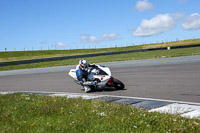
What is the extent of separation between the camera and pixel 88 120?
574cm

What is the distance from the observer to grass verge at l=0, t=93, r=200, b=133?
16.5ft

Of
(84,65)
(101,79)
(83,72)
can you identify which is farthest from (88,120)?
(83,72)

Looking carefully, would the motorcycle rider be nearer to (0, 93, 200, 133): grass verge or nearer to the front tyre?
the front tyre

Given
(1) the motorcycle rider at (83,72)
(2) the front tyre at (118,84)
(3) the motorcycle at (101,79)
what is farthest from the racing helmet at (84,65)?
(2) the front tyre at (118,84)

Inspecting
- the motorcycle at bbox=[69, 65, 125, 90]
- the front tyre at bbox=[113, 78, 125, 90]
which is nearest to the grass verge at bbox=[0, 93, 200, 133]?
the motorcycle at bbox=[69, 65, 125, 90]

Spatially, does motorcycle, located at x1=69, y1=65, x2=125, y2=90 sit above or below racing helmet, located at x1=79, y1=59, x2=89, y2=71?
below

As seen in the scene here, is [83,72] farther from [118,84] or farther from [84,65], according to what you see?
[118,84]

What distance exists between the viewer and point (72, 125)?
17.8 ft

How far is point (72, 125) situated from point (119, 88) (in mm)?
5630

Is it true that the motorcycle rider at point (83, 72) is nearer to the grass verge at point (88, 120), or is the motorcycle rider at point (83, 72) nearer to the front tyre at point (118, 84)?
the front tyre at point (118, 84)

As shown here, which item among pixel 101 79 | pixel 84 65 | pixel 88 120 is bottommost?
pixel 88 120

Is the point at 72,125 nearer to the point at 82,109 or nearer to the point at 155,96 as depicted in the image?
the point at 82,109

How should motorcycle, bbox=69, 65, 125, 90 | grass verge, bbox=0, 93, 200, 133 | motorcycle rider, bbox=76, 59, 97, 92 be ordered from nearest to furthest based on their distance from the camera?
1. grass verge, bbox=0, 93, 200, 133
2. motorcycle, bbox=69, 65, 125, 90
3. motorcycle rider, bbox=76, 59, 97, 92

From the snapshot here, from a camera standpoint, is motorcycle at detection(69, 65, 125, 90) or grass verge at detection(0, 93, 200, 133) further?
motorcycle at detection(69, 65, 125, 90)
